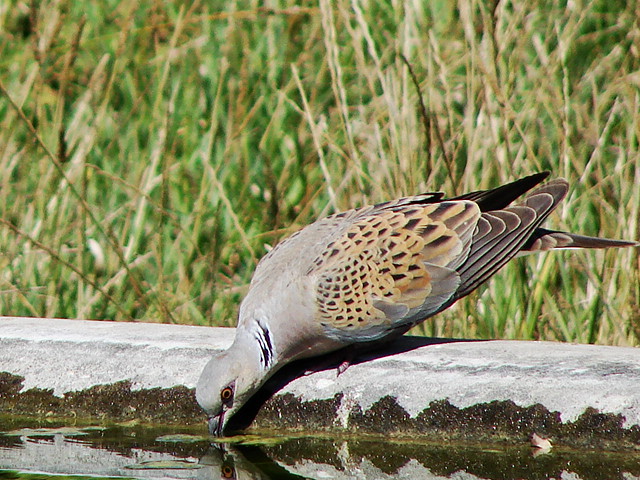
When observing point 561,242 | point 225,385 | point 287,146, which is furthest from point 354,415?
point 287,146

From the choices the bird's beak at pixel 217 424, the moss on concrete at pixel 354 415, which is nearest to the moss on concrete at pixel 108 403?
the moss on concrete at pixel 354 415

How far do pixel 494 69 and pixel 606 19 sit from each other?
2.51 meters

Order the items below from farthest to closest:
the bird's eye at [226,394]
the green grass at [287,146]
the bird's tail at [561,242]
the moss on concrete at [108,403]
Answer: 1. the green grass at [287,146]
2. the bird's tail at [561,242]
3. the moss on concrete at [108,403]
4. the bird's eye at [226,394]

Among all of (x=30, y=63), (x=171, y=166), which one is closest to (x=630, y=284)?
(x=171, y=166)

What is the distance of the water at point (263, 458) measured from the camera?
290cm

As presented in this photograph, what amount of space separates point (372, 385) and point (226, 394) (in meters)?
0.46

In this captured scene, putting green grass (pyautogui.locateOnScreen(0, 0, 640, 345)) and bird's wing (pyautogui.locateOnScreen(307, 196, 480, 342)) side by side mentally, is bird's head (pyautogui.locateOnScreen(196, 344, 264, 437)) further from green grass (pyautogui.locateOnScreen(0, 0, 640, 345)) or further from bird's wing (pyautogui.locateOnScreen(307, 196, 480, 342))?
green grass (pyautogui.locateOnScreen(0, 0, 640, 345))

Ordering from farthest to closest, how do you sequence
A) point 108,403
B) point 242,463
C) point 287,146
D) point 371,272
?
point 287,146 → point 371,272 → point 108,403 → point 242,463

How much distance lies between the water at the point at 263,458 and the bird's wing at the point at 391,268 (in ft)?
1.70

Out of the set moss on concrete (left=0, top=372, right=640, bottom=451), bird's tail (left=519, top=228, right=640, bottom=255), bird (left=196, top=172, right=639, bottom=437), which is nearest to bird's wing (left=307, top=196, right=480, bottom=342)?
bird (left=196, top=172, right=639, bottom=437)

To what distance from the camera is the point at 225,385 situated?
3.29 meters

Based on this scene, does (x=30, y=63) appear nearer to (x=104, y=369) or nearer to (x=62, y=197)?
(x=62, y=197)

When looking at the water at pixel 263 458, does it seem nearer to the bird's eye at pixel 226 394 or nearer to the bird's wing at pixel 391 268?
the bird's eye at pixel 226 394

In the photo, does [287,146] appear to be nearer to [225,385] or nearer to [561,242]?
[561,242]
